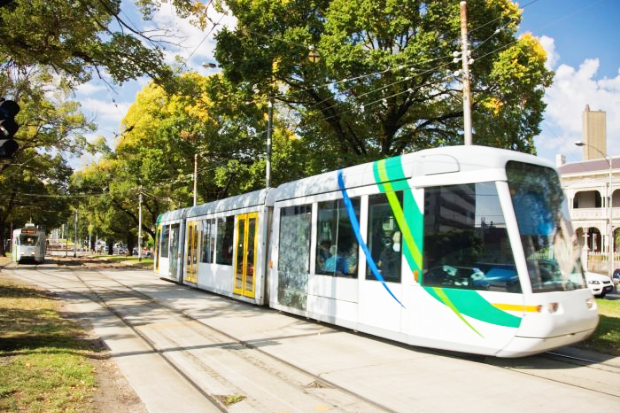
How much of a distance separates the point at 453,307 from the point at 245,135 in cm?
2467

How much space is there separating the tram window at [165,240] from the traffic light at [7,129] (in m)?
16.3

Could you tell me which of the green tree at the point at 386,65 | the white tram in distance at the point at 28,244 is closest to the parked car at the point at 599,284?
the green tree at the point at 386,65

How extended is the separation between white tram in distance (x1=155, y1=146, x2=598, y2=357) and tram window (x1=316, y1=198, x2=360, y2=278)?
0.02 m

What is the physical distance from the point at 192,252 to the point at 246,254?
587 centimetres

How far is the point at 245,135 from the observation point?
30.3m

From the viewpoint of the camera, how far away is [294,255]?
11258 millimetres

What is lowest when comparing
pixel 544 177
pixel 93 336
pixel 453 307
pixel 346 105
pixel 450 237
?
pixel 93 336

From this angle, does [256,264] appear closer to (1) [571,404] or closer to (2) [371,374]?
(2) [371,374]

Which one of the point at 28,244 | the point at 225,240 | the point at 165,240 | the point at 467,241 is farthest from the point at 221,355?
the point at 28,244

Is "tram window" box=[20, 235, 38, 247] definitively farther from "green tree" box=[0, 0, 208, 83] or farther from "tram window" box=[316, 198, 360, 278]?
A: "tram window" box=[316, 198, 360, 278]

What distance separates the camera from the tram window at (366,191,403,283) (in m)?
8.11

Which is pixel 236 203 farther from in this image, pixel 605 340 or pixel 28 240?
pixel 28 240

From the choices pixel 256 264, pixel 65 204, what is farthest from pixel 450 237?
pixel 65 204

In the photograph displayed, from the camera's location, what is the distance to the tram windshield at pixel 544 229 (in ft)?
22.5
